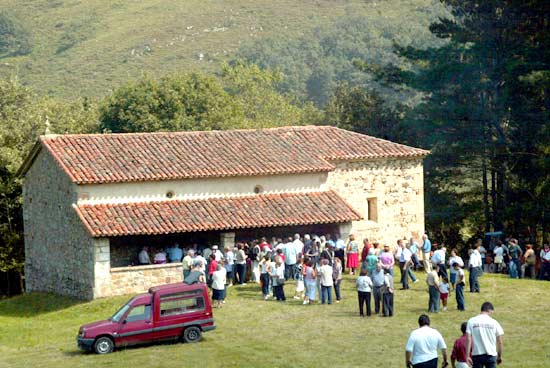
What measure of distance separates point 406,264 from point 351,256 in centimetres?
338

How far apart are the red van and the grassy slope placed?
3825 inches

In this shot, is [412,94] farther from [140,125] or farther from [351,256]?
[351,256]

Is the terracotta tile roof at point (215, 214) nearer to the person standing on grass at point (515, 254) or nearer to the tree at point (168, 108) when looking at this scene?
the person standing on grass at point (515, 254)

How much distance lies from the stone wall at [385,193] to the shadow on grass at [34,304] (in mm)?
11099

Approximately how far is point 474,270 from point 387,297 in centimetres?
431

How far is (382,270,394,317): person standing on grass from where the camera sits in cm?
3095

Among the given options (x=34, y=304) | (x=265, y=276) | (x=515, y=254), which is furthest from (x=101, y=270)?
(x=515, y=254)

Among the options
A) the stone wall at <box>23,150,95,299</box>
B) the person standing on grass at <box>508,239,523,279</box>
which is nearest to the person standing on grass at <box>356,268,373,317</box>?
the person standing on grass at <box>508,239,523,279</box>

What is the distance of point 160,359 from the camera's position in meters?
27.4

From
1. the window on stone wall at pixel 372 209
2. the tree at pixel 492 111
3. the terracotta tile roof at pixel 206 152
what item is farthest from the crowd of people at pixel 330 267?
the tree at pixel 492 111

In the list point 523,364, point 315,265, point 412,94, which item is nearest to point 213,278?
point 315,265

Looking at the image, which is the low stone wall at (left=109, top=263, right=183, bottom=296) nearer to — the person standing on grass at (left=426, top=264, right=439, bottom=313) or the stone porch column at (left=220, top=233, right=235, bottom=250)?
the stone porch column at (left=220, top=233, right=235, bottom=250)

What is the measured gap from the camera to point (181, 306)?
29203 mm

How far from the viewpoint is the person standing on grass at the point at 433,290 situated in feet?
101
